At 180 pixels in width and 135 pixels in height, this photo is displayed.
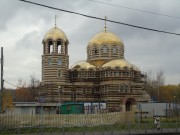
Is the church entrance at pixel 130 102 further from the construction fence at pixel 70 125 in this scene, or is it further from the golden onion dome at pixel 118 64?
the construction fence at pixel 70 125

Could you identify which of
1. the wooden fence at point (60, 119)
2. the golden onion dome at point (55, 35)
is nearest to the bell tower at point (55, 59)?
the golden onion dome at point (55, 35)

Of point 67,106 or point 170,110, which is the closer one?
point 67,106

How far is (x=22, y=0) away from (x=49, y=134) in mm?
13868

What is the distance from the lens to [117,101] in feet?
231

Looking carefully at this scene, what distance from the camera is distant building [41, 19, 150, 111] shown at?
7075cm

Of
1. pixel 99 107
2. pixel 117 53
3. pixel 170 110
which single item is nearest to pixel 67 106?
pixel 99 107

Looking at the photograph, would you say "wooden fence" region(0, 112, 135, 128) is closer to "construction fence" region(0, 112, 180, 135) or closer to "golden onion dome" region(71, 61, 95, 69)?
"construction fence" region(0, 112, 180, 135)

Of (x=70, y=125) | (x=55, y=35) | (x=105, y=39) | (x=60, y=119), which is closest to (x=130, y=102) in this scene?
(x=105, y=39)

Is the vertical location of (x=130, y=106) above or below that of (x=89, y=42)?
below

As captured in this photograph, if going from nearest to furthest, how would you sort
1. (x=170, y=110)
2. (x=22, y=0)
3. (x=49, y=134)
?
(x=22, y=0) < (x=49, y=134) < (x=170, y=110)

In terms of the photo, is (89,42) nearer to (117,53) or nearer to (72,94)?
(117,53)

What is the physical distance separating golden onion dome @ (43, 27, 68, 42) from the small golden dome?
22.9 feet

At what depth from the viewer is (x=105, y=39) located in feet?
256

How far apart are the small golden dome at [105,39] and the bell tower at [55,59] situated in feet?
21.6
